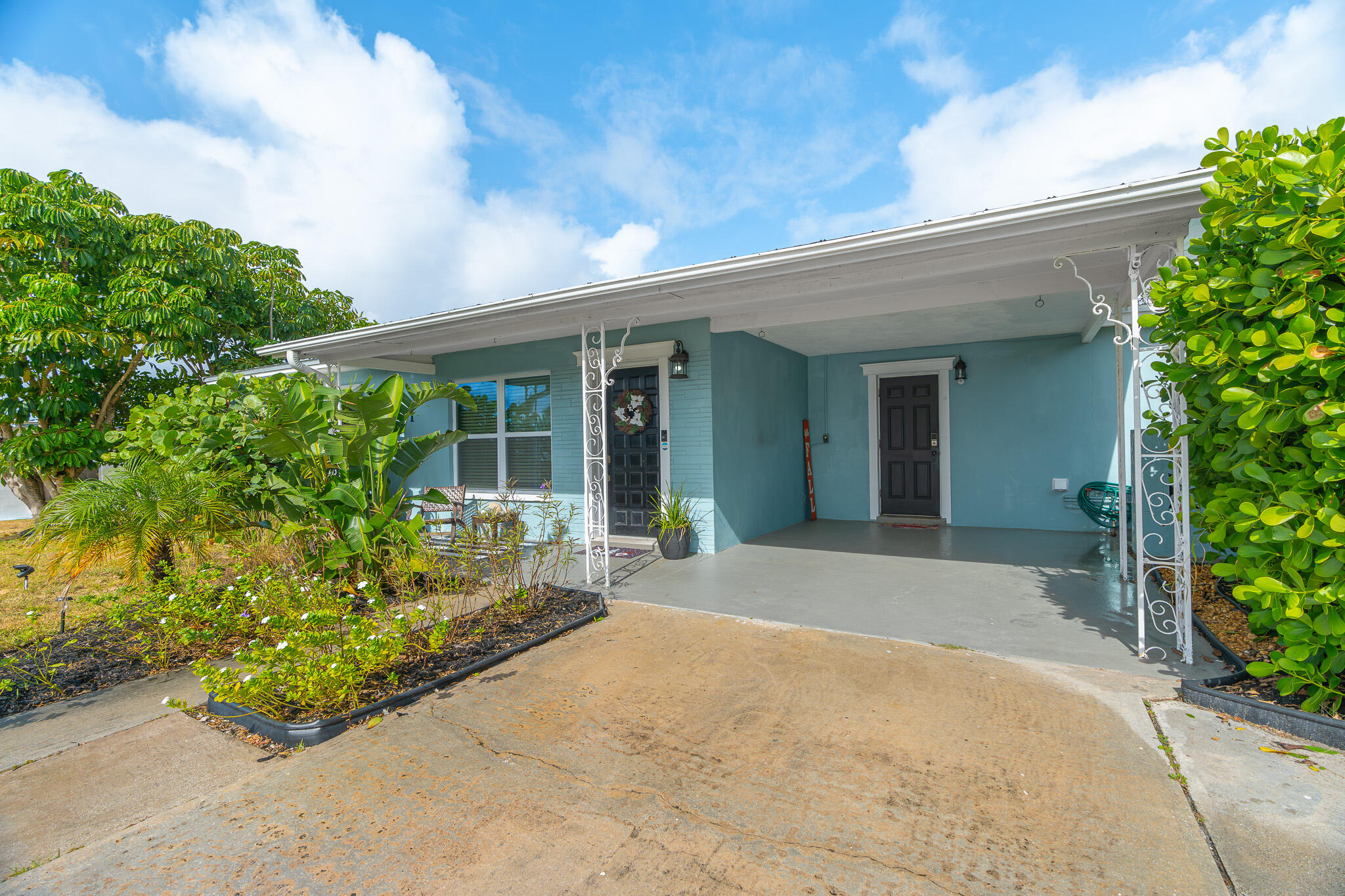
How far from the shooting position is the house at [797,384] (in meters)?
4.59

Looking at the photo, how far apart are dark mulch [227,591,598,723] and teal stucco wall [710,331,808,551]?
2364 mm

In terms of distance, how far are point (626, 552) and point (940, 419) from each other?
4.81m

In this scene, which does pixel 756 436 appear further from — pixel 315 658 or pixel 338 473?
pixel 315 658

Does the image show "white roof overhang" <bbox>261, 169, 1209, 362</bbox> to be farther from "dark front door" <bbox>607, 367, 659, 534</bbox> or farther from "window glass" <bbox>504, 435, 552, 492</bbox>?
"window glass" <bbox>504, 435, 552, 492</bbox>

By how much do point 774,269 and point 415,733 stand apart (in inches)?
Result: 133

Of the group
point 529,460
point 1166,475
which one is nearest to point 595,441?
point 529,460

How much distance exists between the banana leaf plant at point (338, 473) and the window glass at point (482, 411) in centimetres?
320

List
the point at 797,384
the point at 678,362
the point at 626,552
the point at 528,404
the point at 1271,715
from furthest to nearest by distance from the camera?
the point at 797,384 < the point at 528,404 < the point at 626,552 < the point at 678,362 < the point at 1271,715

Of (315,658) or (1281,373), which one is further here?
(315,658)

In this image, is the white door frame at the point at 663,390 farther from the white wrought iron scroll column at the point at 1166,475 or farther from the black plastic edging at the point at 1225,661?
the black plastic edging at the point at 1225,661

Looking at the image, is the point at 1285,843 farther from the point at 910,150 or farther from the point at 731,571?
the point at 910,150

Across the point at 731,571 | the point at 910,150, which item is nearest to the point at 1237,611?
the point at 731,571

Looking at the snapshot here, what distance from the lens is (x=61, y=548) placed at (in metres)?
3.50

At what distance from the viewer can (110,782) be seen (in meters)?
2.26
